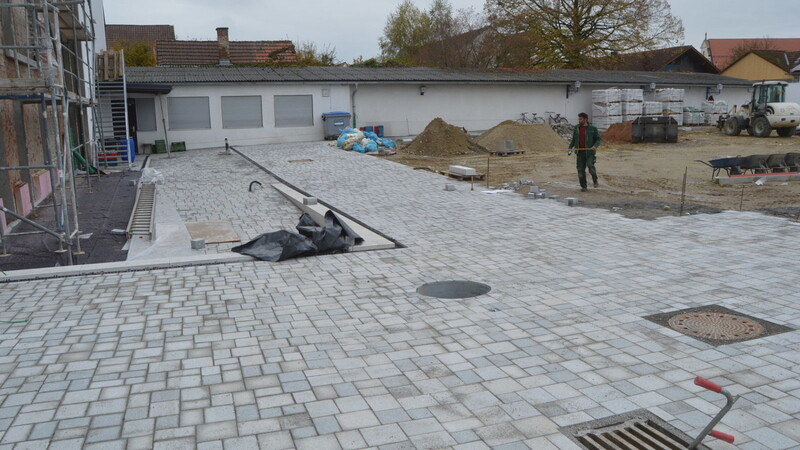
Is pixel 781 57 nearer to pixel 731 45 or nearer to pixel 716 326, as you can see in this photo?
pixel 731 45

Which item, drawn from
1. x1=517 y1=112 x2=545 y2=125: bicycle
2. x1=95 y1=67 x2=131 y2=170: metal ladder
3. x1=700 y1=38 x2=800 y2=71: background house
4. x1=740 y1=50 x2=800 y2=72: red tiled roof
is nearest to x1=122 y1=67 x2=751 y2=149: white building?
x1=517 y1=112 x2=545 y2=125: bicycle

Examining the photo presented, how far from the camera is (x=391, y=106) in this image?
32.3 metres

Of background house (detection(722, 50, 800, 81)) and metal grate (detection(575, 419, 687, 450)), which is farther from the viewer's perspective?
background house (detection(722, 50, 800, 81))

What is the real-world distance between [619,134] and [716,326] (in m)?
26.4

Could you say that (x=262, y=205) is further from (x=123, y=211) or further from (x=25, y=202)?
(x=25, y=202)

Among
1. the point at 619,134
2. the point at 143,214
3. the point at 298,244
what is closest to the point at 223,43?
the point at 619,134

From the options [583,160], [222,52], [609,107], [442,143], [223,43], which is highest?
[223,43]

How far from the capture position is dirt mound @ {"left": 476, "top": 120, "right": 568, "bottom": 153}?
25.1 meters

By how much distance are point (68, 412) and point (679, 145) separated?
28669 millimetres

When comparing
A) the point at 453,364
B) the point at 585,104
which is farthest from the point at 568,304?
the point at 585,104

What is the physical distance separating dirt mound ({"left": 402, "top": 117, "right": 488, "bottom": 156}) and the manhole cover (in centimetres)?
1741

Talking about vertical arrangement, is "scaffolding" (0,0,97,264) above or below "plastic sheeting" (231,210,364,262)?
above

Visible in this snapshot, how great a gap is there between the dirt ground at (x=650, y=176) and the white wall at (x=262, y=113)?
6.73m

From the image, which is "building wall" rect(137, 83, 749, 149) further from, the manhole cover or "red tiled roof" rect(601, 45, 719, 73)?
the manhole cover
